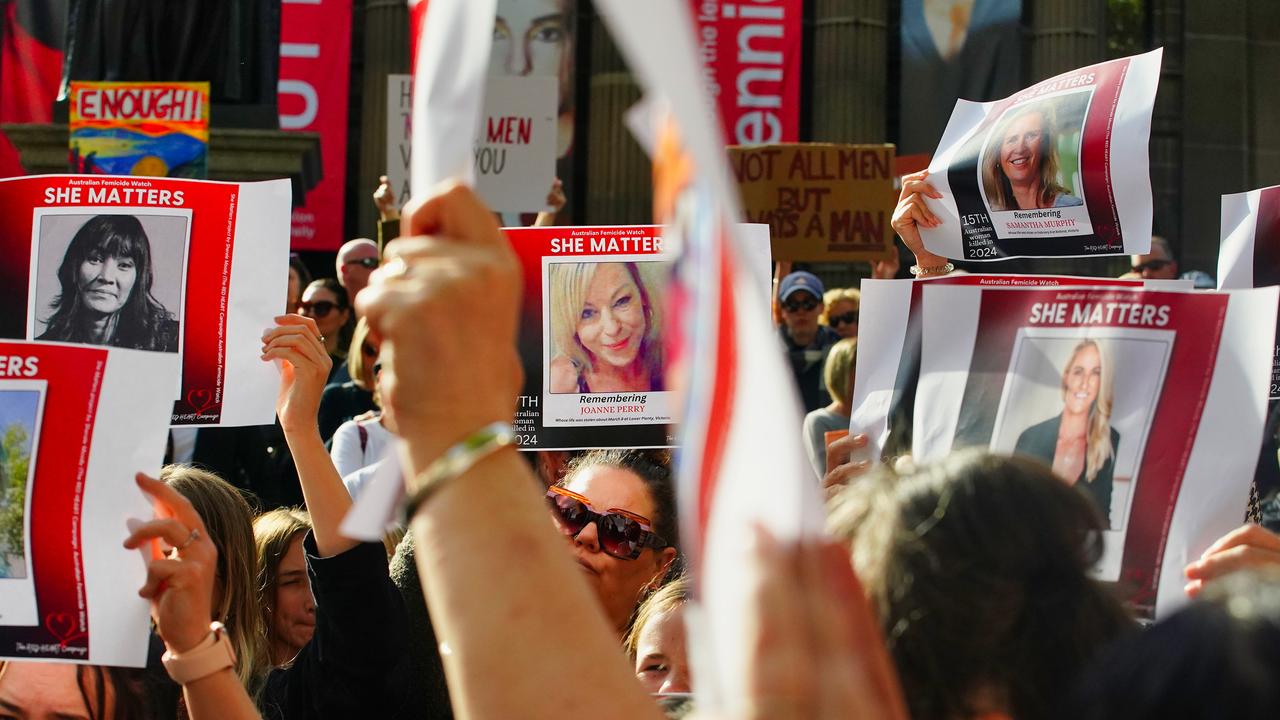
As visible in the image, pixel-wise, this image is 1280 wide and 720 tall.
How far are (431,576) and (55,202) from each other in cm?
224

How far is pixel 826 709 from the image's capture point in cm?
103

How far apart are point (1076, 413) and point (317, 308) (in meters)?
4.62

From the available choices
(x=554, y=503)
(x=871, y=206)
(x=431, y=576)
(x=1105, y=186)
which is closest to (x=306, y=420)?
(x=554, y=503)

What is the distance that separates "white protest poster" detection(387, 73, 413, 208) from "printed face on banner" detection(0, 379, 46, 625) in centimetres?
1096

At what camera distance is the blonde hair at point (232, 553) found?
9.12 feet

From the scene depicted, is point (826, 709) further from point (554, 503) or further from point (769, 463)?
point (554, 503)

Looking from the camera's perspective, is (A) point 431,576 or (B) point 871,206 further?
(B) point 871,206

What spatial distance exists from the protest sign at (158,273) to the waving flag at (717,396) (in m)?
2.16

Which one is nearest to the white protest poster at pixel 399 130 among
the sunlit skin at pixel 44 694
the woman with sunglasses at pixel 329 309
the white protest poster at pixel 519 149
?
the white protest poster at pixel 519 149

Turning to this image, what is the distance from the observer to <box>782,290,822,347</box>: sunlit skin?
758 centimetres

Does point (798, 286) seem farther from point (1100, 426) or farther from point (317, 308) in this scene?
point (1100, 426)

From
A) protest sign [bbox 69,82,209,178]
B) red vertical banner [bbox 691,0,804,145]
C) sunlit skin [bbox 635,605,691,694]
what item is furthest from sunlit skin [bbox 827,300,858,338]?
red vertical banner [bbox 691,0,804,145]

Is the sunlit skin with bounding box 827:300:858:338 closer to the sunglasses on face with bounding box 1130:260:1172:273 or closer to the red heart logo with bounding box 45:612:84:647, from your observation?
the sunglasses on face with bounding box 1130:260:1172:273

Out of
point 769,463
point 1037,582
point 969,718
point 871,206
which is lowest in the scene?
point 969,718
